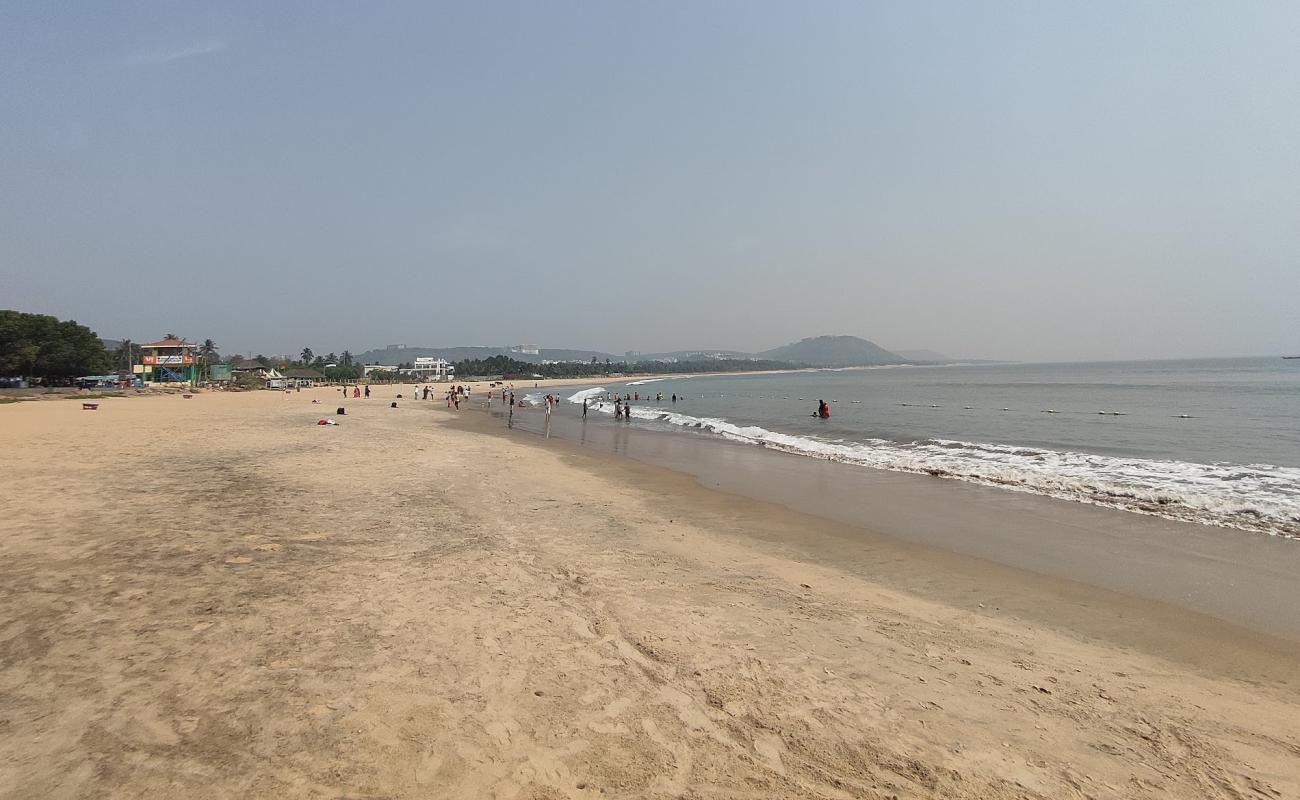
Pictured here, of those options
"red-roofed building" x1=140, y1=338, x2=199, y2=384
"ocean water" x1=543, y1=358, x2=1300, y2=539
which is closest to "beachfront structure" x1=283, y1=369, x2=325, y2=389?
"red-roofed building" x1=140, y1=338, x2=199, y2=384

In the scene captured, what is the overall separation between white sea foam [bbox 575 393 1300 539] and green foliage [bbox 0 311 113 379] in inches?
2818

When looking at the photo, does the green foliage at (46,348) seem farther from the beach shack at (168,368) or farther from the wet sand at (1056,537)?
the wet sand at (1056,537)

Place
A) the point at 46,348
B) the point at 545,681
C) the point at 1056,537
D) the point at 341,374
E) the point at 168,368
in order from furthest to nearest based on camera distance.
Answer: the point at 341,374
the point at 168,368
the point at 46,348
the point at 1056,537
the point at 545,681

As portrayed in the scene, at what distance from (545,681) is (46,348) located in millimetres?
81381

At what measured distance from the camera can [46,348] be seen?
2308 inches

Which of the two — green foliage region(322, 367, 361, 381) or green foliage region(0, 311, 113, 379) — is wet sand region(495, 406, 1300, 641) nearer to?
green foliage region(0, 311, 113, 379)

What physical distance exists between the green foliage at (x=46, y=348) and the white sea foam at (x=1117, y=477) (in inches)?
2818

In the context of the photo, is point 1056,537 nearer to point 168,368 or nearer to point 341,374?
point 168,368

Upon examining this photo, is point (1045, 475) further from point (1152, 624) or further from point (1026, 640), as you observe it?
point (1026, 640)

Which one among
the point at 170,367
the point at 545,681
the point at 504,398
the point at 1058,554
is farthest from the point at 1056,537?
the point at 170,367

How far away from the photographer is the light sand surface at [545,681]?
3176 millimetres

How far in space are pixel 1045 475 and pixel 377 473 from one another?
16.0 m

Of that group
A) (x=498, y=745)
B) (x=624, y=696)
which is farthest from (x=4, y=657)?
(x=624, y=696)

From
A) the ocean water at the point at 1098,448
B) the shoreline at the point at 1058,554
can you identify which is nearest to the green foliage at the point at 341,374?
the ocean water at the point at 1098,448
